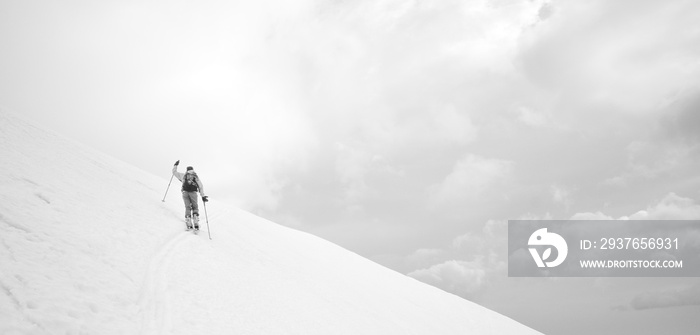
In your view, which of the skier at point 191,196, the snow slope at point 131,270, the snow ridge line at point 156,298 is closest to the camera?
the snow slope at point 131,270

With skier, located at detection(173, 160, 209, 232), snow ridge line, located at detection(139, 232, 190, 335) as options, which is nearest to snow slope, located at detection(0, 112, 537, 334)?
snow ridge line, located at detection(139, 232, 190, 335)

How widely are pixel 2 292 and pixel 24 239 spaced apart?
2208 mm

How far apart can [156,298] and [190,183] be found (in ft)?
25.9

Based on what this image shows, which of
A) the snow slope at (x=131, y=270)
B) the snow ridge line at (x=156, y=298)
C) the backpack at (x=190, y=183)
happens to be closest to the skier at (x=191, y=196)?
the backpack at (x=190, y=183)

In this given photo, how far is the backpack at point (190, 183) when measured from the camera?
48.8 ft

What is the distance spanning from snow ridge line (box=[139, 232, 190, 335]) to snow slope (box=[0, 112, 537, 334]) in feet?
0.08

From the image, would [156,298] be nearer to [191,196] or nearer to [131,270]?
[131,270]

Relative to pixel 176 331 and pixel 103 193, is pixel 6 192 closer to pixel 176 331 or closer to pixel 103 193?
pixel 103 193

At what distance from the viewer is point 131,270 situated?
866 cm

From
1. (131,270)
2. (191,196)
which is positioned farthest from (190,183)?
(131,270)

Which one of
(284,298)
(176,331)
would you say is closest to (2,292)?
(176,331)

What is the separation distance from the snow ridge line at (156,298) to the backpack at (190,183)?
4.49 meters

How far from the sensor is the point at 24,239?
7.38 meters

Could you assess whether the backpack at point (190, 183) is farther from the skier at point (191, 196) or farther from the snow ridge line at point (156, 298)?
the snow ridge line at point (156, 298)
